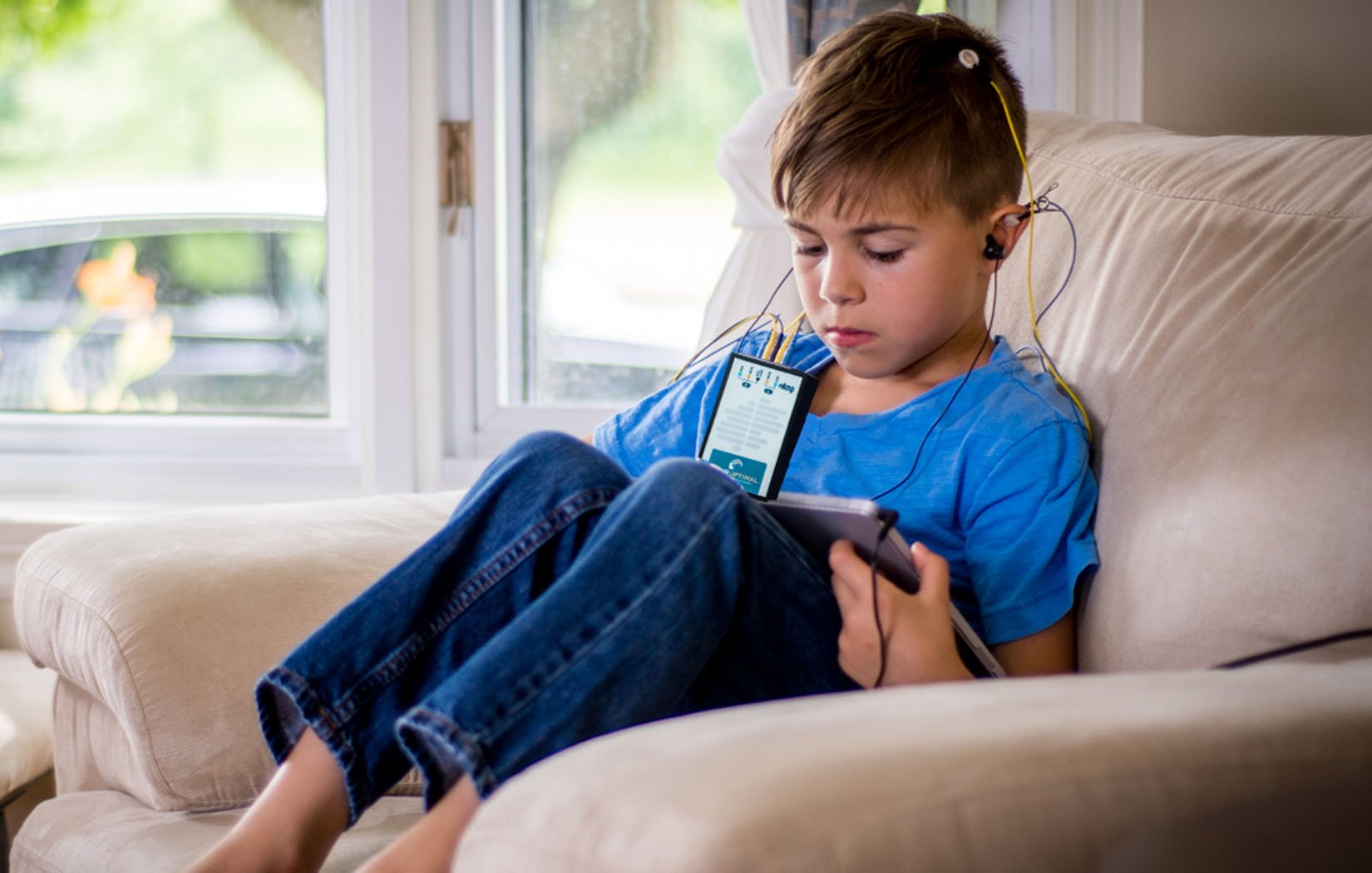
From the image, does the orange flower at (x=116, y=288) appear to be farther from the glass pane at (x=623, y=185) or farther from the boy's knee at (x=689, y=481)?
the boy's knee at (x=689, y=481)

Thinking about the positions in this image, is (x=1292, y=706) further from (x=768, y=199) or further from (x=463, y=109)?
(x=463, y=109)

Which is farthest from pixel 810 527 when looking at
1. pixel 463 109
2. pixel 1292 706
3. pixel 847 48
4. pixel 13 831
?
pixel 13 831

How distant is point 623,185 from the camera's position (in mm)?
2031

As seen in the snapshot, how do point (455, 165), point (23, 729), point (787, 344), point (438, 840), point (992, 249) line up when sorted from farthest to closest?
point (455, 165) → point (23, 729) → point (787, 344) → point (992, 249) → point (438, 840)

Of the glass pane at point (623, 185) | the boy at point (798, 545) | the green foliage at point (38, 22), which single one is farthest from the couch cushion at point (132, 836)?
the green foliage at point (38, 22)

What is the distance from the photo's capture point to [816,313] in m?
1.09

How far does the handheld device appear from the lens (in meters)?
1.11

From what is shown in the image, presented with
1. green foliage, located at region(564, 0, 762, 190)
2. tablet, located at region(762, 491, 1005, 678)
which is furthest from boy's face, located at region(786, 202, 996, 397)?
green foliage, located at region(564, 0, 762, 190)

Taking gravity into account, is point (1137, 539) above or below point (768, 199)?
below

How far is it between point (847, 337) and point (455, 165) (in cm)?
109

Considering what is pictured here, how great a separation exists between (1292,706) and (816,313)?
57 cm

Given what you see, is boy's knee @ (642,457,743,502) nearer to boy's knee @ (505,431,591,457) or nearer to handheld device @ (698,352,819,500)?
boy's knee @ (505,431,591,457)

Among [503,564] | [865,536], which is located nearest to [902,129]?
[865,536]

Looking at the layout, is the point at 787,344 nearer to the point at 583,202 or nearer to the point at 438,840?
the point at 438,840
